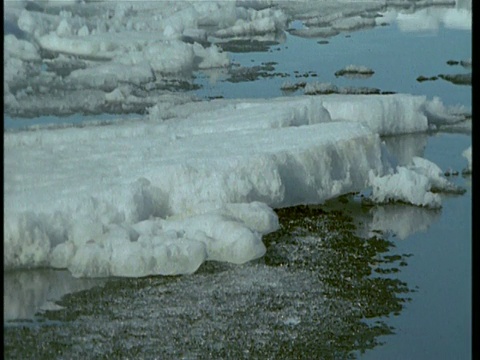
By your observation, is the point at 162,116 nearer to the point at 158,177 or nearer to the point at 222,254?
the point at 158,177

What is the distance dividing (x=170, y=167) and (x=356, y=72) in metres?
2.40

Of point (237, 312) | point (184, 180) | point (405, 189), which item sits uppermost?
point (184, 180)

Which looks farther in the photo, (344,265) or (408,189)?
(408,189)

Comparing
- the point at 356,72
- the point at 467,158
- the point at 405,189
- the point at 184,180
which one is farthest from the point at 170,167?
the point at 356,72

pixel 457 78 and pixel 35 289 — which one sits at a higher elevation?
pixel 457 78

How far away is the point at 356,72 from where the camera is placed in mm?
5484

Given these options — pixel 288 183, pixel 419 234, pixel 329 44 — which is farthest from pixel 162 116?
pixel 329 44

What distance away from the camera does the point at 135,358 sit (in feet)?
8.30

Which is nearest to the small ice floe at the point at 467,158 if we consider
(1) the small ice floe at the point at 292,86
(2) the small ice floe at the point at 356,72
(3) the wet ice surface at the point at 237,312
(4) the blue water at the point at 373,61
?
(4) the blue water at the point at 373,61

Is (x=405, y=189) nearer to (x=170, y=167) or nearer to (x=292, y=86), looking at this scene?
(x=170, y=167)

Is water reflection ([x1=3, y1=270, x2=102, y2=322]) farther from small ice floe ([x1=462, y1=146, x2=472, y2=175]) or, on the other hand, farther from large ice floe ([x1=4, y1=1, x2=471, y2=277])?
small ice floe ([x1=462, y1=146, x2=472, y2=175])

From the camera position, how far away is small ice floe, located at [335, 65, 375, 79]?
542cm

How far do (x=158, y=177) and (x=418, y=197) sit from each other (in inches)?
35.2

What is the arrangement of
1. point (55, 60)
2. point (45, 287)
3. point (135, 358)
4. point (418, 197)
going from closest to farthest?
point (135, 358) → point (45, 287) → point (418, 197) → point (55, 60)
